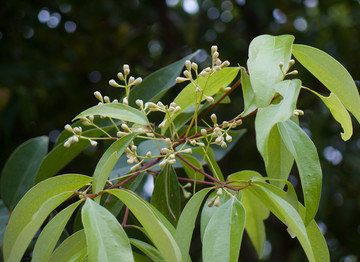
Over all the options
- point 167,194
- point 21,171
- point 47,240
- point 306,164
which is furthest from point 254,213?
point 21,171

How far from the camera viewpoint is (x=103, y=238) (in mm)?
491

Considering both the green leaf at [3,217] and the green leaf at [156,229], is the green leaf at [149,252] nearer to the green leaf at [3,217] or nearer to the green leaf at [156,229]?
the green leaf at [156,229]

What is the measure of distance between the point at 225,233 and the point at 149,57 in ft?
6.76

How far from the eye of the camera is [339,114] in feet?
1.82

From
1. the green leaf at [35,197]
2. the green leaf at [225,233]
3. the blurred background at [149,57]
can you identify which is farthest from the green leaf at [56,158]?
the blurred background at [149,57]

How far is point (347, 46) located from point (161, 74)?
157 centimetres

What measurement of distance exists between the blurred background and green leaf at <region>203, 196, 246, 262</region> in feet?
4.26

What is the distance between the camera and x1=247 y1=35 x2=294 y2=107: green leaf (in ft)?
1.67

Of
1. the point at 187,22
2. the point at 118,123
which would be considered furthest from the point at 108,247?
the point at 187,22

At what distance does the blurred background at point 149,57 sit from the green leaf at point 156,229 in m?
1.30

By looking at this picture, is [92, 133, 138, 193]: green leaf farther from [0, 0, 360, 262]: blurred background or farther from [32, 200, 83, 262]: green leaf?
[0, 0, 360, 262]: blurred background

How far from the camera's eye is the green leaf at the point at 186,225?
54 centimetres

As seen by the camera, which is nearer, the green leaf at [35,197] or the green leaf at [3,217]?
the green leaf at [35,197]

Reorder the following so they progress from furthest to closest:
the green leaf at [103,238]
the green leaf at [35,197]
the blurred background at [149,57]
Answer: the blurred background at [149,57], the green leaf at [35,197], the green leaf at [103,238]
